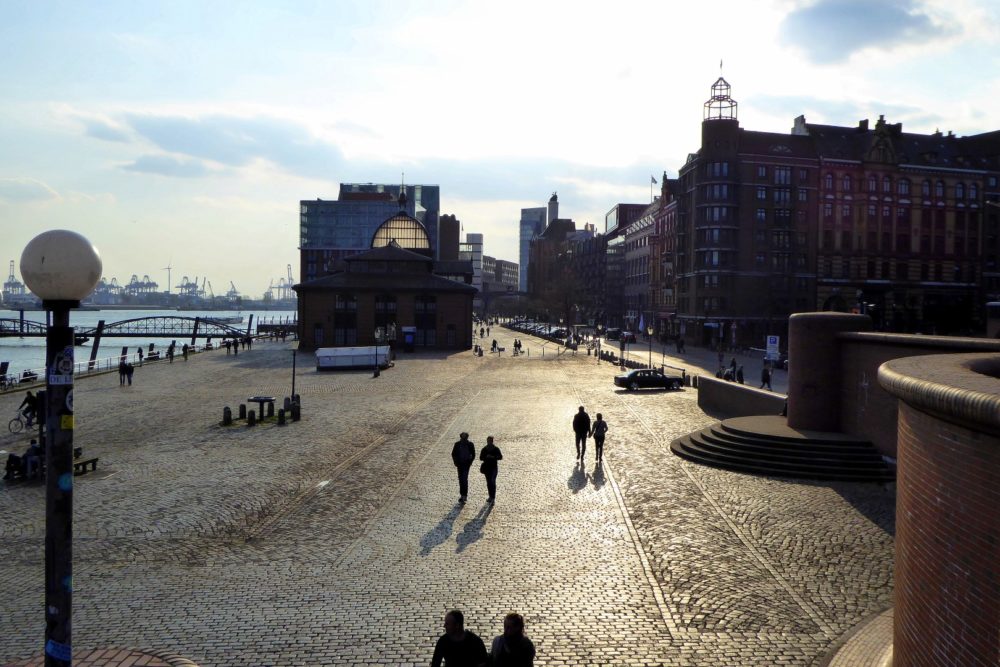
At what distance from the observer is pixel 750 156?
232 feet

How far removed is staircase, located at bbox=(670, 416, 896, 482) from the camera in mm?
17828

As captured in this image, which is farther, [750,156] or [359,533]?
[750,156]

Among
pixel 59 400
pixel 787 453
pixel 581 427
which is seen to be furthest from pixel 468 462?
pixel 59 400

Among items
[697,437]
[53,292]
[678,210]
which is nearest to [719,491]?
[697,437]

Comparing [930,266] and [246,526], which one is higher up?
[930,266]

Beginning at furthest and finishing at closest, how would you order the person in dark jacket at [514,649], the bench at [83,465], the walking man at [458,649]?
the bench at [83,465] < the walking man at [458,649] < the person in dark jacket at [514,649]

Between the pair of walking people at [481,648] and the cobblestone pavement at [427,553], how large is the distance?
7.71 feet

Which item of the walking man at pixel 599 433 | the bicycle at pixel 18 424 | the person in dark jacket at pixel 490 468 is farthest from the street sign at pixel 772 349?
the bicycle at pixel 18 424

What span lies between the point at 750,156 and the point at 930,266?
2222cm

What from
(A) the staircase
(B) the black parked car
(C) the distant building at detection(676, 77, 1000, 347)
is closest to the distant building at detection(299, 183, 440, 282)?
(C) the distant building at detection(676, 77, 1000, 347)

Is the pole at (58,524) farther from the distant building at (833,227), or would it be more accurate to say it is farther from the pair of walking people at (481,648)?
the distant building at (833,227)

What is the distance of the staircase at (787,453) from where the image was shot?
17828 mm

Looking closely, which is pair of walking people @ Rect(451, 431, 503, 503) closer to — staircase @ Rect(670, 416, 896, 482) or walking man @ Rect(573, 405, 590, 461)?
walking man @ Rect(573, 405, 590, 461)

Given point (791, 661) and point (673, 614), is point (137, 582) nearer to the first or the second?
point (673, 614)
